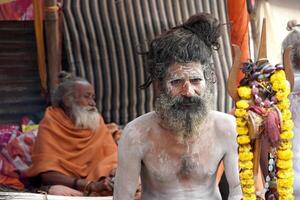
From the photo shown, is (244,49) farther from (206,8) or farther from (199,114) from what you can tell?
(199,114)

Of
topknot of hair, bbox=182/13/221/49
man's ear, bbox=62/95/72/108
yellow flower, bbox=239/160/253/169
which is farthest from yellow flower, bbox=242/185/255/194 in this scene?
man's ear, bbox=62/95/72/108

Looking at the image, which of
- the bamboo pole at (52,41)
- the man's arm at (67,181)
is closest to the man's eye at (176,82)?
the man's arm at (67,181)

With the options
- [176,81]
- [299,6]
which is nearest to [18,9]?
[299,6]

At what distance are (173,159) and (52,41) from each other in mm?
3731

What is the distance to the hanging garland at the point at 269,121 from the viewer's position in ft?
14.1

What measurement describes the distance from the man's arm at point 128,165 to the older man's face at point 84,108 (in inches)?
110

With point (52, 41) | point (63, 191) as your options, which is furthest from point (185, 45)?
point (52, 41)

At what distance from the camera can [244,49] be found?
7.09 meters

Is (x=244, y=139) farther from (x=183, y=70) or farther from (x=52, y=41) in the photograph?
(x=52, y=41)

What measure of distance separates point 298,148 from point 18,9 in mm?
4067

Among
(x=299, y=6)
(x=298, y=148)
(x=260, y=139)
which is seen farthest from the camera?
(x=299, y=6)

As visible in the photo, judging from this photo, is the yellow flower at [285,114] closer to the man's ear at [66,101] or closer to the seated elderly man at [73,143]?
the seated elderly man at [73,143]

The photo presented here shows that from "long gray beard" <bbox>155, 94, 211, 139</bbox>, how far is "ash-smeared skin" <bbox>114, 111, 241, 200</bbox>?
11 cm

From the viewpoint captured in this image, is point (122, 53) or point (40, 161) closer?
point (40, 161)
